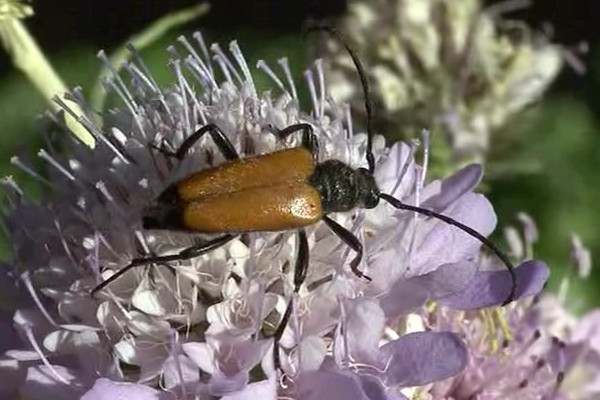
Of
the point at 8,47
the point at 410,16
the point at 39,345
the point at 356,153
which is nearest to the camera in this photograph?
the point at 39,345

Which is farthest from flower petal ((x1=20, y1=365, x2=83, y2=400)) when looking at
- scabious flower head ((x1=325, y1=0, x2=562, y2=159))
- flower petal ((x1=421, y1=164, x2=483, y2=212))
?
scabious flower head ((x1=325, y1=0, x2=562, y2=159))

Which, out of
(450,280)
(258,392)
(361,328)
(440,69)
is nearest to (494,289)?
(450,280)

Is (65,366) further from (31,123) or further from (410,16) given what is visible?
(31,123)

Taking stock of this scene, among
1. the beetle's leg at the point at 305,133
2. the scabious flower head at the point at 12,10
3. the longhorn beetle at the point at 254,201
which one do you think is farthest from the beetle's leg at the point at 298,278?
the scabious flower head at the point at 12,10

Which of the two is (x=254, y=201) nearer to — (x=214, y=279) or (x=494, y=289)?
(x=214, y=279)

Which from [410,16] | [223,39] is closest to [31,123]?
[223,39]

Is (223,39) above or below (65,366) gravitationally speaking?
below

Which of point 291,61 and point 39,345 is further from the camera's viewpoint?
point 291,61

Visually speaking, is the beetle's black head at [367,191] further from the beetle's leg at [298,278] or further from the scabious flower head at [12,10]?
the scabious flower head at [12,10]
